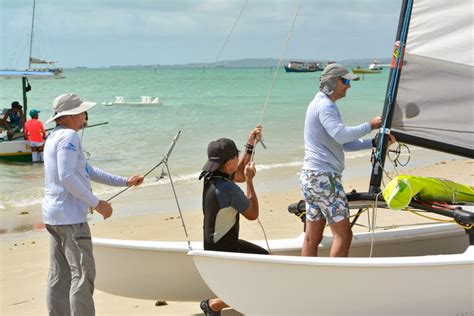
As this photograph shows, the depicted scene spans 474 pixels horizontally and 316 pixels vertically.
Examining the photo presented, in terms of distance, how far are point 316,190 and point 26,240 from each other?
482cm

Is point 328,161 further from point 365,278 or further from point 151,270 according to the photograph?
point 151,270

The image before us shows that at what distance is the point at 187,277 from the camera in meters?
5.31

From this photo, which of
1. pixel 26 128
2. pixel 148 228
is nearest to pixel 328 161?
pixel 148 228

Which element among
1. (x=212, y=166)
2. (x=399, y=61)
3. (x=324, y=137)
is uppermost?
(x=399, y=61)

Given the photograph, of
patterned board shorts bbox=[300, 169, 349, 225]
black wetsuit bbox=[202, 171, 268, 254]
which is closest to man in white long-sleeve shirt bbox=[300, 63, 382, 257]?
patterned board shorts bbox=[300, 169, 349, 225]

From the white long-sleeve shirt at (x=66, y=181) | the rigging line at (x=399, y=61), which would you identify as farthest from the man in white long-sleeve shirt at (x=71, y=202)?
the rigging line at (x=399, y=61)

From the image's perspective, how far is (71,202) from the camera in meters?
4.21

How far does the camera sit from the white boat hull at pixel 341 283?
4.29 metres

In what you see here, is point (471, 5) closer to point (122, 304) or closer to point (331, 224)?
point (331, 224)

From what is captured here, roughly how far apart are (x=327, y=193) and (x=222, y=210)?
0.70 metres

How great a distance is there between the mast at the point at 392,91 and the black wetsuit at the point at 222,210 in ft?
3.28

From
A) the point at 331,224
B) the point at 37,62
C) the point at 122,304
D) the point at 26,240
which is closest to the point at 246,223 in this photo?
the point at 26,240

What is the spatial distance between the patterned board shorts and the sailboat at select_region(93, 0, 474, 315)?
25 cm

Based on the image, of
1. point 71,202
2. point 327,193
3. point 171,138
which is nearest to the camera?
point 71,202
